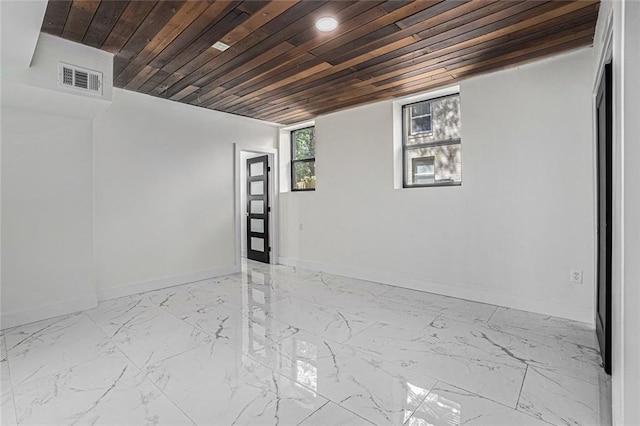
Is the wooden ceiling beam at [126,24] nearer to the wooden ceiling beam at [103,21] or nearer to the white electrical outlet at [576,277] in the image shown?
the wooden ceiling beam at [103,21]

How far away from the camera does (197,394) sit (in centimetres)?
197

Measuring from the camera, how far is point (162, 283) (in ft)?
14.4

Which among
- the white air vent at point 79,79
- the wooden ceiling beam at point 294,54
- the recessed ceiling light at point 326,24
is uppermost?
the wooden ceiling beam at point 294,54

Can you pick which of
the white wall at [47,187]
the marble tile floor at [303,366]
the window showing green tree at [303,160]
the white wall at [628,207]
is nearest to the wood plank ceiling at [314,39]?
the white wall at [47,187]

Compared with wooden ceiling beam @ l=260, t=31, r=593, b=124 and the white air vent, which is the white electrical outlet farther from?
the white air vent

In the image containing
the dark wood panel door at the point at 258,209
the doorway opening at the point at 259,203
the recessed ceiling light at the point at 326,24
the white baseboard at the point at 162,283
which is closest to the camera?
the recessed ceiling light at the point at 326,24

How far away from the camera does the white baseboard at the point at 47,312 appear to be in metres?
3.11

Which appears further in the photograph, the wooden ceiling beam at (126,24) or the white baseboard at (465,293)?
the white baseboard at (465,293)

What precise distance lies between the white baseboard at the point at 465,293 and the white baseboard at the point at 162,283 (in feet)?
4.61

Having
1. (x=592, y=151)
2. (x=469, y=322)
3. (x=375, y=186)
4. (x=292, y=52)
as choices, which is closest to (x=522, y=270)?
(x=469, y=322)

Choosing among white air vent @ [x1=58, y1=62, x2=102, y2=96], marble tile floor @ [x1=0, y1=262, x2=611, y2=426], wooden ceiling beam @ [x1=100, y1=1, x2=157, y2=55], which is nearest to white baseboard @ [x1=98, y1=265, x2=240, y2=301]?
marble tile floor @ [x1=0, y1=262, x2=611, y2=426]

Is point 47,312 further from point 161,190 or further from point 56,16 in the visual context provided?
point 56,16

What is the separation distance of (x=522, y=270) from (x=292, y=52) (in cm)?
316

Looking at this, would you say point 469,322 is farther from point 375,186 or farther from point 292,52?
point 292,52
